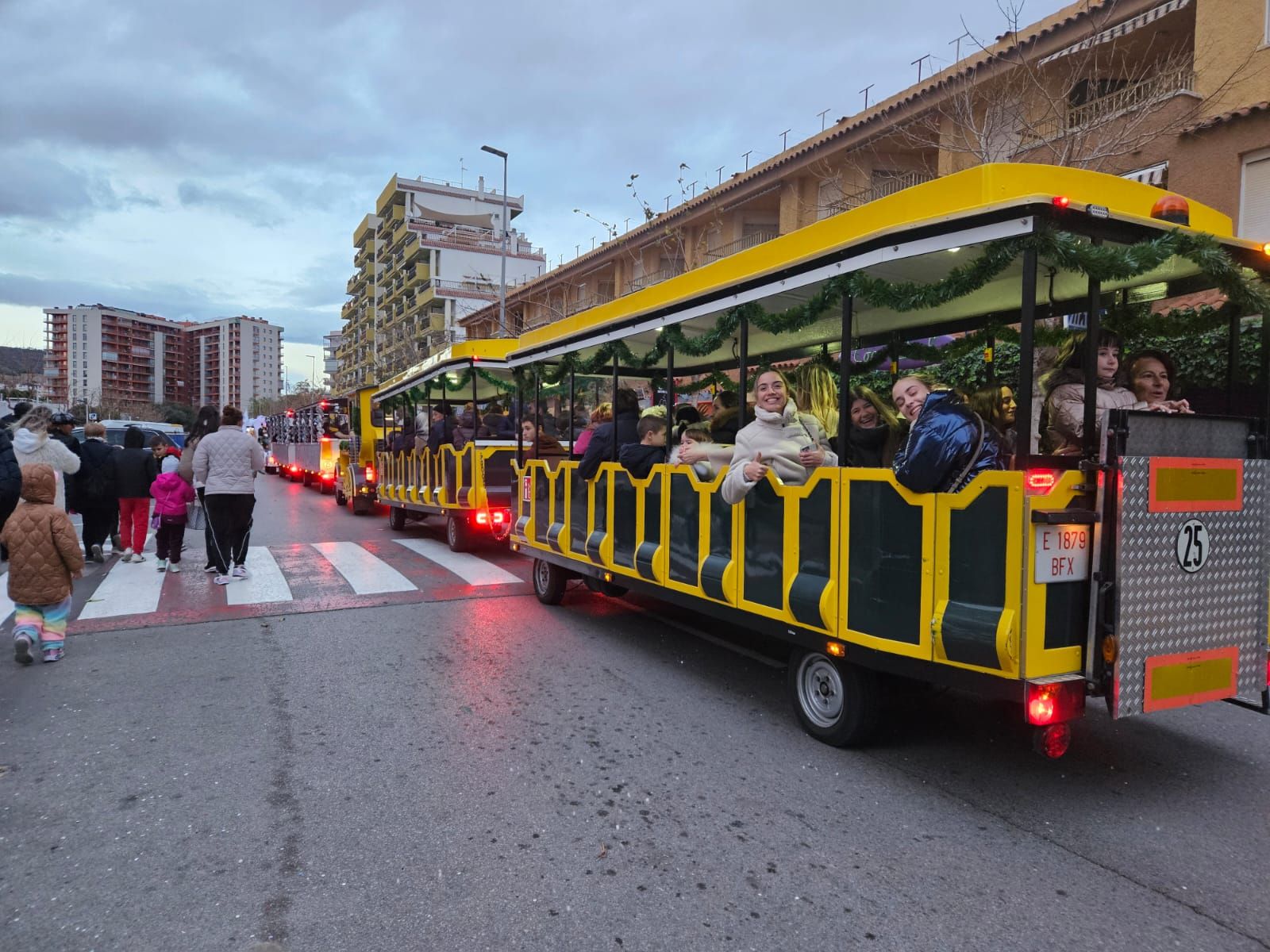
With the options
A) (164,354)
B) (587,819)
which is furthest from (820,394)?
(164,354)

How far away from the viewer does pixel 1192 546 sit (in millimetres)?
3375

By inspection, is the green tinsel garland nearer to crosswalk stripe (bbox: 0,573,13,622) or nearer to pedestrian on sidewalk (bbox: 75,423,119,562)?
crosswalk stripe (bbox: 0,573,13,622)

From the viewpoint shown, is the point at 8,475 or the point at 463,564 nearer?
the point at 8,475

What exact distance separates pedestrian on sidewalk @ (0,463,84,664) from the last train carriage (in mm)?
4833

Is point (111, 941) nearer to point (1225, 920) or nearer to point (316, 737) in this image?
point (316, 737)

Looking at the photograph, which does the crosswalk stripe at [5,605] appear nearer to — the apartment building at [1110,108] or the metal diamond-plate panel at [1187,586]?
the metal diamond-plate panel at [1187,586]

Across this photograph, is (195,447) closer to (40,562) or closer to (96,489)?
(96,489)

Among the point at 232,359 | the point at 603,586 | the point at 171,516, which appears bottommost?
the point at 603,586

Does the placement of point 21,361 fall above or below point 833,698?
above

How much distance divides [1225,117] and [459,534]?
12652 millimetres

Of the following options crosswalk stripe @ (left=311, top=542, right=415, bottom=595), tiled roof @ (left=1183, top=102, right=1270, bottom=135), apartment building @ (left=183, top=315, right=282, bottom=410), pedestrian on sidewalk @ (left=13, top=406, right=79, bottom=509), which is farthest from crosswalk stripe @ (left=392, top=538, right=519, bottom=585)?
apartment building @ (left=183, top=315, right=282, bottom=410)

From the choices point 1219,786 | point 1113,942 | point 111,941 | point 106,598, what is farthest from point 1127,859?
point 106,598

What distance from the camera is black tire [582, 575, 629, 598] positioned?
Result: 6.82 meters

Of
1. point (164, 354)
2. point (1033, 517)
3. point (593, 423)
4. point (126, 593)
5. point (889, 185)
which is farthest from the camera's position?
point (164, 354)
